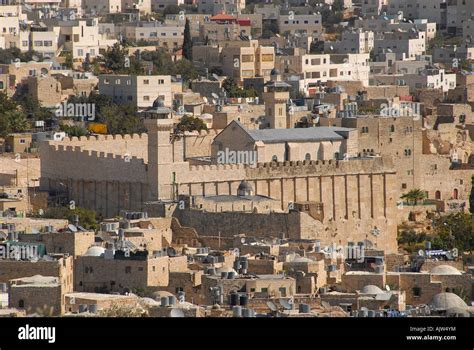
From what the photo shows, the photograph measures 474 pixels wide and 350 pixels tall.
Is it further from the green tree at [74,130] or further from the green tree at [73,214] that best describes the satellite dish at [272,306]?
the green tree at [74,130]

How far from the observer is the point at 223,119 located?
69375 millimetres

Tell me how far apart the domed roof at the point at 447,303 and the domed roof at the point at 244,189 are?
67.4 feet

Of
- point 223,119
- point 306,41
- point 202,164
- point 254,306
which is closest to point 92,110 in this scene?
point 223,119

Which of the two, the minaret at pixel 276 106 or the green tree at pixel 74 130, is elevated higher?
the minaret at pixel 276 106

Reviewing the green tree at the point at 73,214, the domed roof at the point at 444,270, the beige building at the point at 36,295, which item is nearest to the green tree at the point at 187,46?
the green tree at the point at 73,214

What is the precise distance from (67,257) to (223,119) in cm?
3116

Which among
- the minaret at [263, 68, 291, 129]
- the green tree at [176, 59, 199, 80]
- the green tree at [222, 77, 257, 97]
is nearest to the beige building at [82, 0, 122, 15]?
the green tree at [176, 59, 199, 80]

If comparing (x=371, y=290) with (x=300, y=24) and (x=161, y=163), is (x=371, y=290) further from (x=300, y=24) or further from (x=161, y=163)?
(x=300, y=24)

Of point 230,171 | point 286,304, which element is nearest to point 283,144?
point 230,171

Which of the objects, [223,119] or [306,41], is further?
[306,41]

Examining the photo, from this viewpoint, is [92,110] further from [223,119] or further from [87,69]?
[87,69]

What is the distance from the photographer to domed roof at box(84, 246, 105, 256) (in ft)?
128

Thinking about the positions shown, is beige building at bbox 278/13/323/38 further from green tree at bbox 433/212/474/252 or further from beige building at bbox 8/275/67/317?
beige building at bbox 8/275/67/317

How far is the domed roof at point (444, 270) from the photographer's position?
1513 inches
